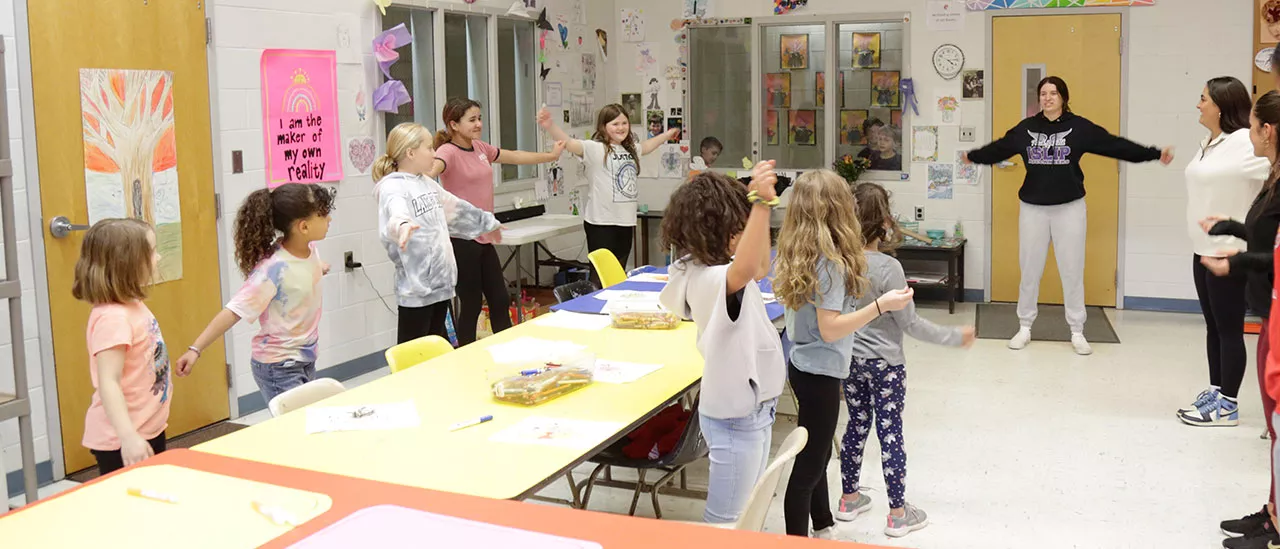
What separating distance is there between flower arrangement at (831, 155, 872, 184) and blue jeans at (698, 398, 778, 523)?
18.8 feet

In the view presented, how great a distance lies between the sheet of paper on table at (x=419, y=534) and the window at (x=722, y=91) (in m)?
7.30

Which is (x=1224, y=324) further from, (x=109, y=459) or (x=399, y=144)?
(x=109, y=459)

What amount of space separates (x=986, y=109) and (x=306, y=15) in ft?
15.9

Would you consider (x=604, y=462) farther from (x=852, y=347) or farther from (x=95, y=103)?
(x=95, y=103)

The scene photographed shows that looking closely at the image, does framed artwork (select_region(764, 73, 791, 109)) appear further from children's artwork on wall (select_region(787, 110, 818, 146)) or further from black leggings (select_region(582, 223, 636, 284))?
black leggings (select_region(582, 223, 636, 284))

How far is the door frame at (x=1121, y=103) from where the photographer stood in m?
7.81

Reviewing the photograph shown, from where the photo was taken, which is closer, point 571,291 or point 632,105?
point 571,291

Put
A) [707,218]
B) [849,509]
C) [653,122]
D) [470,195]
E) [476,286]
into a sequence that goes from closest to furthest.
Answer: [707,218], [849,509], [476,286], [470,195], [653,122]

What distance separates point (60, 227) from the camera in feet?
14.9

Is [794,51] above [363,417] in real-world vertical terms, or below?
above

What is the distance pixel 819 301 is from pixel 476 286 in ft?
9.18

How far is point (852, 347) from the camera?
3.64m

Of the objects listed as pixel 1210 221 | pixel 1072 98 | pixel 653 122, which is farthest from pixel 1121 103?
pixel 1210 221

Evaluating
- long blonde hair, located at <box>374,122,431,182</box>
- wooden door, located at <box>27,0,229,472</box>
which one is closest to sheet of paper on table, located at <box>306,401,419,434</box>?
long blonde hair, located at <box>374,122,431,182</box>
